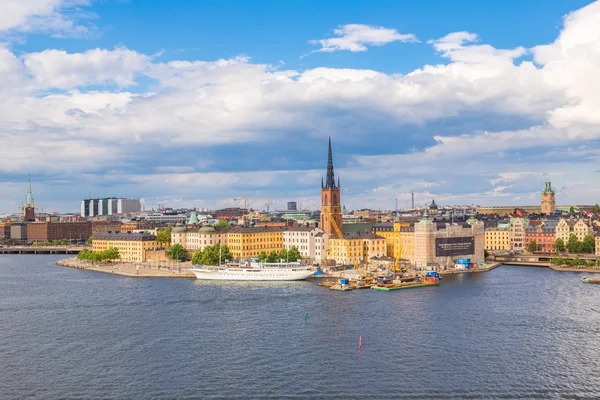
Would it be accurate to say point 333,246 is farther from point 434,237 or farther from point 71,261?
point 71,261

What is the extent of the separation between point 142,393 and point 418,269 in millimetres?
53868

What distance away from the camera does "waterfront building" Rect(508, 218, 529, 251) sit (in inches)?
4158

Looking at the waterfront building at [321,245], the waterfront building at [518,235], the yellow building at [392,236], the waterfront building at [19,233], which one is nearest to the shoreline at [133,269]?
the waterfront building at [321,245]

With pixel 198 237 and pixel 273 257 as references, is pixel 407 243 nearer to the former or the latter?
pixel 273 257

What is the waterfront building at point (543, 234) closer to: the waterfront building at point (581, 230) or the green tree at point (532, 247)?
the green tree at point (532, 247)

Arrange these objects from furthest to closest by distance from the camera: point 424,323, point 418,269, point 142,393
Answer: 1. point 418,269
2. point 424,323
3. point 142,393

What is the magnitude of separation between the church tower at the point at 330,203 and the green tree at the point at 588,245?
32.9 m

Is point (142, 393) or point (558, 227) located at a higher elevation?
point (558, 227)

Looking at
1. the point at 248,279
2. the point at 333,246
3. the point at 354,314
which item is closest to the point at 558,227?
the point at 333,246

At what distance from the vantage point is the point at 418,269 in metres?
78.9

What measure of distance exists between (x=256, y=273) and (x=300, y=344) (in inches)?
1285

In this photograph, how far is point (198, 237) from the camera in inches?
3701

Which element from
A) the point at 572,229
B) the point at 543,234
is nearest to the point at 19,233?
the point at 543,234

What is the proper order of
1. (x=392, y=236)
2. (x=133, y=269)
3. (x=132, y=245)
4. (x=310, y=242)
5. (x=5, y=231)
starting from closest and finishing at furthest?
(x=133, y=269)
(x=310, y=242)
(x=392, y=236)
(x=132, y=245)
(x=5, y=231)
